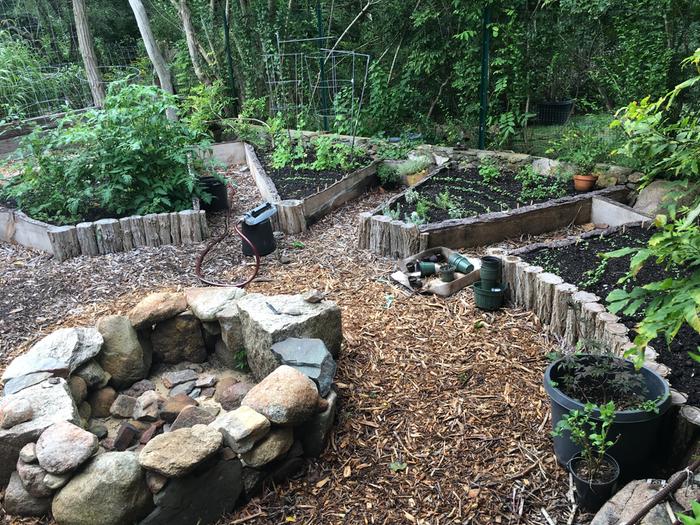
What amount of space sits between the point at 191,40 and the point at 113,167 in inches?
233

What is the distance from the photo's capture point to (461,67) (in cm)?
717

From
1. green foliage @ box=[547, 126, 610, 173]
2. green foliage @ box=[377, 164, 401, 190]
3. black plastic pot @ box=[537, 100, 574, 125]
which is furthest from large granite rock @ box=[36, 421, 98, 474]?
black plastic pot @ box=[537, 100, 574, 125]

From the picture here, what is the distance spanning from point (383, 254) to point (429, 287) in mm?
854

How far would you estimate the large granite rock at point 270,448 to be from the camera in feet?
7.98

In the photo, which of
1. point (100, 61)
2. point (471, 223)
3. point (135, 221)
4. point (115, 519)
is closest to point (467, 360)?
point (471, 223)

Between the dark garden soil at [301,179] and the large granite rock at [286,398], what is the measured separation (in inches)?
138

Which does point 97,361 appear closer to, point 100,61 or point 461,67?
point 461,67

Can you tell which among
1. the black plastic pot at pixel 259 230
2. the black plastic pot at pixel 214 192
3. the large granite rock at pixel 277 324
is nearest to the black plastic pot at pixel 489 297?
the large granite rock at pixel 277 324

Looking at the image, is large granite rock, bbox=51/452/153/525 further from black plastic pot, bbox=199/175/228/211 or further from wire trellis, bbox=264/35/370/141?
wire trellis, bbox=264/35/370/141

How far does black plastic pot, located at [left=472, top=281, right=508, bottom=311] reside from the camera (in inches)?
150

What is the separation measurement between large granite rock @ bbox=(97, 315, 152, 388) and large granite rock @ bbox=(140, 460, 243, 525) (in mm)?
1203

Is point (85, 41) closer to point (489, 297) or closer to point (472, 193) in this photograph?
point (472, 193)

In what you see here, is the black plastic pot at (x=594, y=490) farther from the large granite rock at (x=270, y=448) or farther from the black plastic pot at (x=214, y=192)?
the black plastic pot at (x=214, y=192)

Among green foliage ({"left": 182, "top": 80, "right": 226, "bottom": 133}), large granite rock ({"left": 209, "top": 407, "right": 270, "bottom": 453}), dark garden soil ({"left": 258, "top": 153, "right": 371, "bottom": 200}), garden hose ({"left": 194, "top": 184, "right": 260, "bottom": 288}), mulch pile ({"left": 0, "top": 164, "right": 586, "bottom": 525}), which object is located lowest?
mulch pile ({"left": 0, "top": 164, "right": 586, "bottom": 525})
